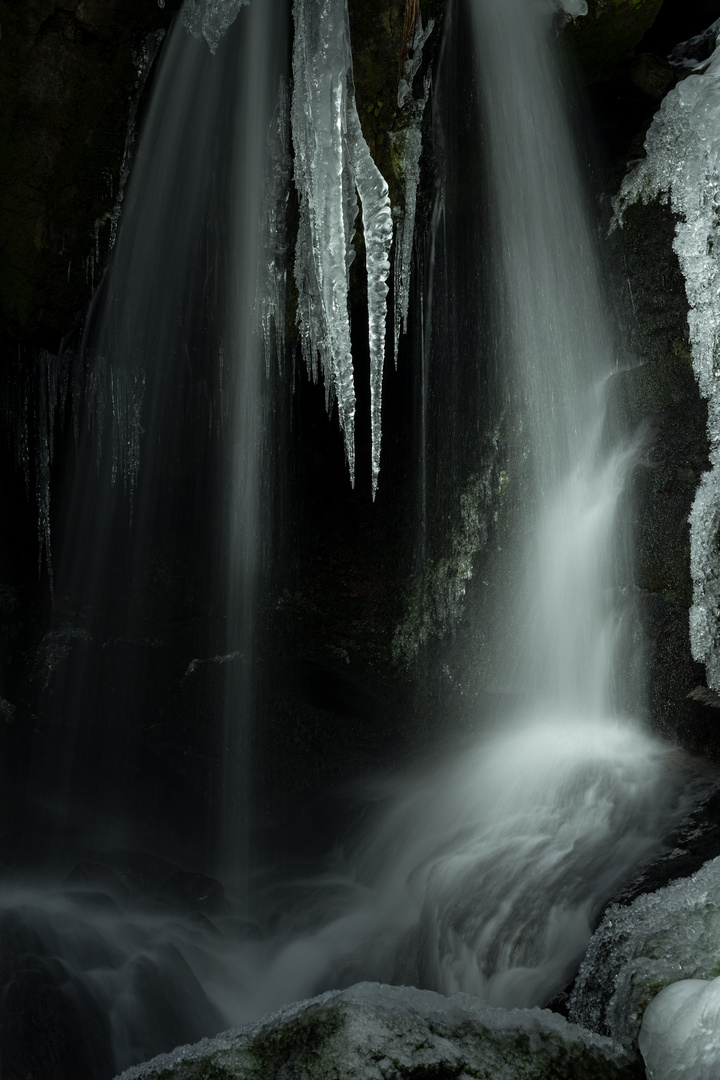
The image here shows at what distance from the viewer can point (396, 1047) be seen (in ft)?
6.53

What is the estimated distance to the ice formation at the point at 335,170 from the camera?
4191 mm

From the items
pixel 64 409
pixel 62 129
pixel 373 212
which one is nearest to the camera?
pixel 373 212

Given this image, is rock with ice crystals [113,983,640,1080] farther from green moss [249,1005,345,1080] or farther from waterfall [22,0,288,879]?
waterfall [22,0,288,879]

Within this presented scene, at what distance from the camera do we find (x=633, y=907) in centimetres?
273

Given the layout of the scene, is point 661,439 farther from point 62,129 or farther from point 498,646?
point 62,129

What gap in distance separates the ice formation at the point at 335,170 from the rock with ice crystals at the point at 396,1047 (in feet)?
9.43

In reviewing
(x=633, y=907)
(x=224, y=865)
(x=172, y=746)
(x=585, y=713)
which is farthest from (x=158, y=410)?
(x=633, y=907)

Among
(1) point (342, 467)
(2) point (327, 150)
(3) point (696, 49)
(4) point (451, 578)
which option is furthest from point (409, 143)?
(4) point (451, 578)

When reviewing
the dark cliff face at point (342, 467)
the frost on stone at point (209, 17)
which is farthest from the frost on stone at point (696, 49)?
the frost on stone at point (209, 17)

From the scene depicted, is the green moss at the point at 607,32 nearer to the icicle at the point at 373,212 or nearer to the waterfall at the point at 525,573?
the waterfall at the point at 525,573

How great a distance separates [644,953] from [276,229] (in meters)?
4.46

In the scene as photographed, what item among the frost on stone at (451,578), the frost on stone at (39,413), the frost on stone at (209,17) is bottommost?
the frost on stone at (451,578)

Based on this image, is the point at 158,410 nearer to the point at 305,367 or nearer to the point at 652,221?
the point at 305,367

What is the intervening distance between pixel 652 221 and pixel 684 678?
2959 millimetres
